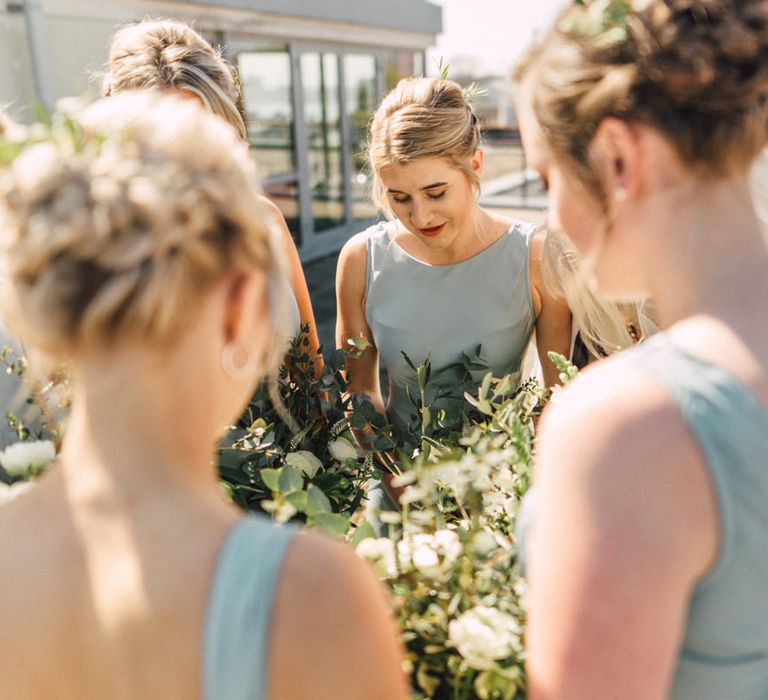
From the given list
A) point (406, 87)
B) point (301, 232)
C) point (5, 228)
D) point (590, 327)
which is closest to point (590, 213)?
point (5, 228)

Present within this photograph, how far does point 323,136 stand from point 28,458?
379 inches

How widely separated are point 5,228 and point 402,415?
1418 mm

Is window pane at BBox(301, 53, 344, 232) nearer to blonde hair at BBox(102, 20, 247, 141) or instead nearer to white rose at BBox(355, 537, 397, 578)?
blonde hair at BBox(102, 20, 247, 141)

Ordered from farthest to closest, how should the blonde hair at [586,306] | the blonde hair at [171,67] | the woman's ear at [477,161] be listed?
the woman's ear at [477,161]
the blonde hair at [171,67]
the blonde hair at [586,306]

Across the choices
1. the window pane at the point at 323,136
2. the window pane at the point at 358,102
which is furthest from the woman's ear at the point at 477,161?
the window pane at the point at 358,102

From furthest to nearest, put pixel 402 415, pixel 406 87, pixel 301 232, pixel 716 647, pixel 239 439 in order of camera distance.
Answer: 1. pixel 301 232
2. pixel 406 87
3. pixel 402 415
4. pixel 239 439
5. pixel 716 647

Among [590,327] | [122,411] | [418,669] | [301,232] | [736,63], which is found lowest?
[301,232]

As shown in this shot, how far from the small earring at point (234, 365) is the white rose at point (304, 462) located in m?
0.52

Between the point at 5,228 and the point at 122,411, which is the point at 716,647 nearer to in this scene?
the point at 122,411

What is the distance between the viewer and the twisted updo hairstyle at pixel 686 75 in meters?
0.77

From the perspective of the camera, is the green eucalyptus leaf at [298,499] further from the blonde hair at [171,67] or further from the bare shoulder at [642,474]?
the blonde hair at [171,67]

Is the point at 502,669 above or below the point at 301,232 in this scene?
above

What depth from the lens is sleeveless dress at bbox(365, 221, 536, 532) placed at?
221cm

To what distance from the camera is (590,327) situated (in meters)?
1.88
